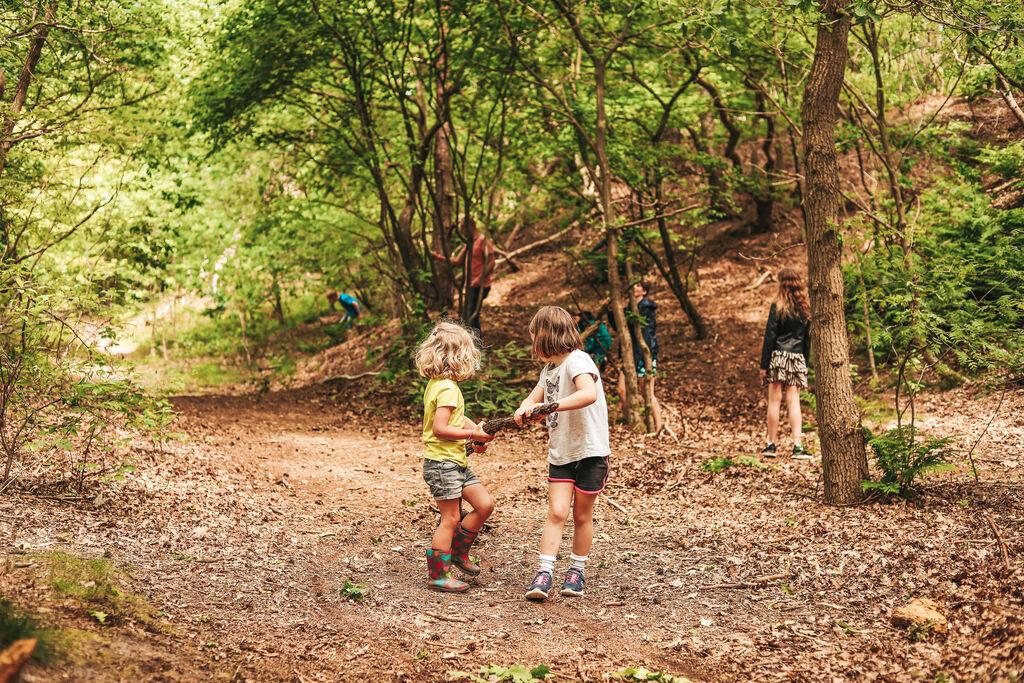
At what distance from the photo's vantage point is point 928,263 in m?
5.97

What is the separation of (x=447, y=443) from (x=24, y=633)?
262 centimetres

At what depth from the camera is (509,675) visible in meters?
3.45

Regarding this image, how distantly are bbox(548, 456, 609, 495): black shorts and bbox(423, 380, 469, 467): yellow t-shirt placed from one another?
60 centimetres

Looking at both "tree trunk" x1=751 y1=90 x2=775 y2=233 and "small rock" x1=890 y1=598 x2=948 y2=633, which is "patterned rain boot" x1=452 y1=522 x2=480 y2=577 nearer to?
"small rock" x1=890 y1=598 x2=948 y2=633

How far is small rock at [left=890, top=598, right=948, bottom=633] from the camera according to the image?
3.72 meters

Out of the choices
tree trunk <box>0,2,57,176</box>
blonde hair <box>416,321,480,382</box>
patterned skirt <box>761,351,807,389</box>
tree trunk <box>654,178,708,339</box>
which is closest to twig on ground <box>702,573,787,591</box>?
blonde hair <box>416,321,480,382</box>

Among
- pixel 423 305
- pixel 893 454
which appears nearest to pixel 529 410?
pixel 893 454

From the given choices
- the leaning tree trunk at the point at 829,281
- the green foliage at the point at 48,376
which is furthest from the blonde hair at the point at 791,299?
the green foliage at the point at 48,376

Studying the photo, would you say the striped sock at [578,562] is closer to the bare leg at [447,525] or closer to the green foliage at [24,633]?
the bare leg at [447,525]

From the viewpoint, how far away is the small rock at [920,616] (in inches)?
146

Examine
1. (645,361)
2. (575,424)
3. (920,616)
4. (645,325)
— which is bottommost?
(920,616)

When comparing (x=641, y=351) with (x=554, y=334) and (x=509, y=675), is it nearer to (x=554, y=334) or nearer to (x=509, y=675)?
(x=554, y=334)

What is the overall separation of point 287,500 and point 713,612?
153 inches

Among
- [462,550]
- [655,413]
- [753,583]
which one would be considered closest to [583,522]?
[462,550]
